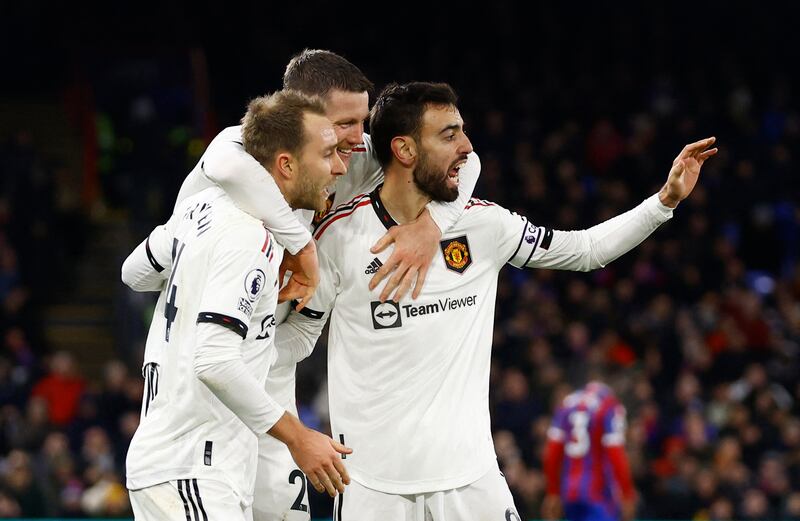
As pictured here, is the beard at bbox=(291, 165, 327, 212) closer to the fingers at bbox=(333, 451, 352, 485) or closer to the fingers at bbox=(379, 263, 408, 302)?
the fingers at bbox=(379, 263, 408, 302)


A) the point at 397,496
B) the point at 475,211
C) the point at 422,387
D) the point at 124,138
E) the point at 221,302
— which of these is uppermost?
the point at 124,138

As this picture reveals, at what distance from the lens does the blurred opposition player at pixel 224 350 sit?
145 inches

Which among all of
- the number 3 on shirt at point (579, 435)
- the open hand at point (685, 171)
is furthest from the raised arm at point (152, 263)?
the number 3 on shirt at point (579, 435)

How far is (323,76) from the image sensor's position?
4.64m

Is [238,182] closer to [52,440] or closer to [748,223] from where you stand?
[52,440]

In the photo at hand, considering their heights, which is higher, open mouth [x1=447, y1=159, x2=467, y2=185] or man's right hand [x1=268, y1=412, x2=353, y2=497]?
open mouth [x1=447, y1=159, x2=467, y2=185]

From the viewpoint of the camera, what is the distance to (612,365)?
12.4 m

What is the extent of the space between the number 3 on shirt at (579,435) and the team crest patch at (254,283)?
6.00 meters

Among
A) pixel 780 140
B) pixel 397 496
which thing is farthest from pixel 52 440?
pixel 780 140

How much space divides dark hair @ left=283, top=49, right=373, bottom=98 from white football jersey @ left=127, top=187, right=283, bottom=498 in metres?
0.79

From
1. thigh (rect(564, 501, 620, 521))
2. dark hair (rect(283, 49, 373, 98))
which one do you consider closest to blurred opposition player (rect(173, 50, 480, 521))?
dark hair (rect(283, 49, 373, 98))

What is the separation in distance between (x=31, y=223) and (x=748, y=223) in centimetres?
830

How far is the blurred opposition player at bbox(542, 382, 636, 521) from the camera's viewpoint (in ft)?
30.8

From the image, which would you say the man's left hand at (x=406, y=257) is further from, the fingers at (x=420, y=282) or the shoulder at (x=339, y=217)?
the shoulder at (x=339, y=217)
